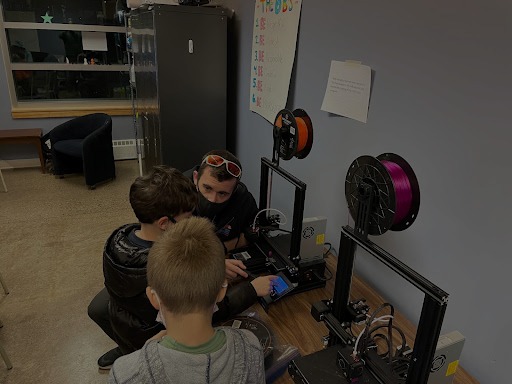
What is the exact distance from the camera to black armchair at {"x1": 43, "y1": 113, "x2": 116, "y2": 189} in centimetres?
411

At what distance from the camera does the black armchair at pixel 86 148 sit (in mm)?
4105

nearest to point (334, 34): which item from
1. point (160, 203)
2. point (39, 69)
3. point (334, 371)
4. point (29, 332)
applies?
point (160, 203)

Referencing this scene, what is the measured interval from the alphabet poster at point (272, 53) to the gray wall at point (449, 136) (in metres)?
0.38

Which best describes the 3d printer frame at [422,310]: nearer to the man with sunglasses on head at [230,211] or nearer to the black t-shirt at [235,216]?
the man with sunglasses on head at [230,211]

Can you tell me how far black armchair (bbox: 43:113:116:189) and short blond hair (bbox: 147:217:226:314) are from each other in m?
3.50

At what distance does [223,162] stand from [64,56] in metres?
4.16

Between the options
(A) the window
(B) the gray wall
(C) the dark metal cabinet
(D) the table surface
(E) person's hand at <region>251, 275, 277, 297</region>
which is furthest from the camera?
(A) the window

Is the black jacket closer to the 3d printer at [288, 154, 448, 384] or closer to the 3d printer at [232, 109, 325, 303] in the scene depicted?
the 3d printer at [232, 109, 325, 303]

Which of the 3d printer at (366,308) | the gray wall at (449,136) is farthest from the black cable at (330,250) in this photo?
the 3d printer at (366,308)

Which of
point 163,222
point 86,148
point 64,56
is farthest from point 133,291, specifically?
point 64,56

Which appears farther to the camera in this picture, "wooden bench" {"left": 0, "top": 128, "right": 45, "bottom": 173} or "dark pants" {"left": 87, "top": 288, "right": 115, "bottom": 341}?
"wooden bench" {"left": 0, "top": 128, "right": 45, "bottom": 173}

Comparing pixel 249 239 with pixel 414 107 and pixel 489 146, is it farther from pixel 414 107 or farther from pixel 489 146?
pixel 489 146

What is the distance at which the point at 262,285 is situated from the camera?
4.56 feet

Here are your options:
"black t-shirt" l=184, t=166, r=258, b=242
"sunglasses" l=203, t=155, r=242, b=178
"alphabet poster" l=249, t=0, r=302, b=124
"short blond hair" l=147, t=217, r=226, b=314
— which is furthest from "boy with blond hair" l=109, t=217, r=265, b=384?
"alphabet poster" l=249, t=0, r=302, b=124
